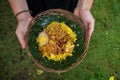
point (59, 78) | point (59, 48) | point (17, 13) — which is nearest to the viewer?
point (59, 48)

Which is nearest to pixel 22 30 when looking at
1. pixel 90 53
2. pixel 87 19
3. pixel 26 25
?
pixel 26 25

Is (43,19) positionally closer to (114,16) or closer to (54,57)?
(54,57)

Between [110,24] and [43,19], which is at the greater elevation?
[43,19]

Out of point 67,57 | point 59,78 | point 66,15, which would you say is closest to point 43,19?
point 66,15

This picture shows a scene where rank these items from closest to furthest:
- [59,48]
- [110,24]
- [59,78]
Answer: [59,48]
[59,78]
[110,24]

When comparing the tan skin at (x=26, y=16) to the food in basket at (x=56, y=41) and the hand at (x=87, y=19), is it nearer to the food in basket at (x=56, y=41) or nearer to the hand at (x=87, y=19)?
the hand at (x=87, y=19)

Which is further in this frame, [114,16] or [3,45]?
[114,16]

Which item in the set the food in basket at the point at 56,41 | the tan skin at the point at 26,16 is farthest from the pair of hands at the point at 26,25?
the food in basket at the point at 56,41
